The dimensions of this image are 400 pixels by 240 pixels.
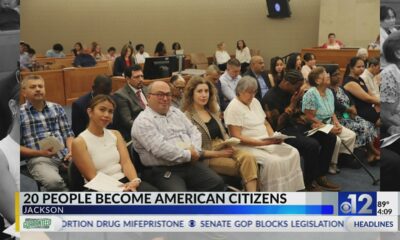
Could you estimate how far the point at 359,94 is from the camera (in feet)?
9.80

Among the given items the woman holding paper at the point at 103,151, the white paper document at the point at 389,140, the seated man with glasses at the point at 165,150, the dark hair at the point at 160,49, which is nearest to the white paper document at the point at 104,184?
the woman holding paper at the point at 103,151

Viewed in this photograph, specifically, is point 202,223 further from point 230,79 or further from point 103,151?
point 230,79

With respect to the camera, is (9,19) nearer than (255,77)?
Yes

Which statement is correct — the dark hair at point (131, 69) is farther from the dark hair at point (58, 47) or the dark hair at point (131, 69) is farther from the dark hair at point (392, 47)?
the dark hair at point (392, 47)

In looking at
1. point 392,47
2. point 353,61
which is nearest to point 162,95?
point 353,61

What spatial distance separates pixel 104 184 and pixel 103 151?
0.65 ft

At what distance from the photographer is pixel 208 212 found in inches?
115

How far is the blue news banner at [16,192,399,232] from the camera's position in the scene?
2.90 m

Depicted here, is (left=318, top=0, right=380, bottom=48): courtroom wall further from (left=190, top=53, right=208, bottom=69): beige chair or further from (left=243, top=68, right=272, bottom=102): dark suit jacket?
(left=190, top=53, right=208, bottom=69): beige chair

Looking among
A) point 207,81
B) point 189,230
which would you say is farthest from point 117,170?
point 207,81

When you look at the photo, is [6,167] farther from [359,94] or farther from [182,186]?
[359,94]

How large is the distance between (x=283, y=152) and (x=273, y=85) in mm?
421

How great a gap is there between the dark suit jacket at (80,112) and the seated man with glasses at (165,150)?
30 centimetres

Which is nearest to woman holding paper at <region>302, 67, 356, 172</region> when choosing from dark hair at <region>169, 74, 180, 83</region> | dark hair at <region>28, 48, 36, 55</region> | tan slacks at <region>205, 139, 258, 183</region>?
tan slacks at <region>205, 139, 258, 183</region>
